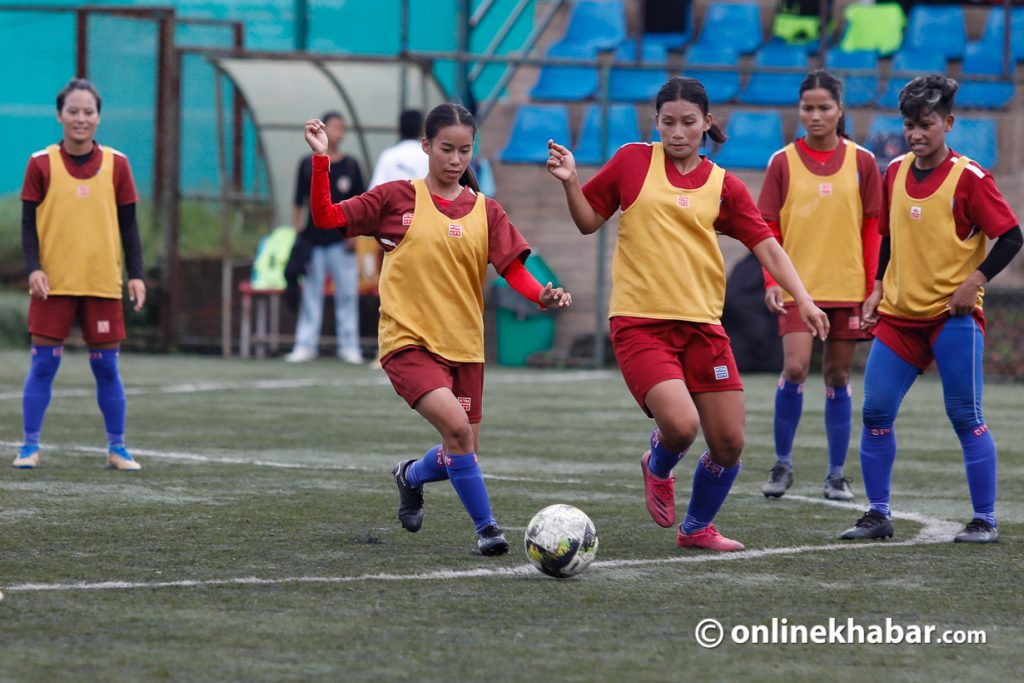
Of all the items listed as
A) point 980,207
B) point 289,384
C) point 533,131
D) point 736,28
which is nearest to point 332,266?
point 289,384

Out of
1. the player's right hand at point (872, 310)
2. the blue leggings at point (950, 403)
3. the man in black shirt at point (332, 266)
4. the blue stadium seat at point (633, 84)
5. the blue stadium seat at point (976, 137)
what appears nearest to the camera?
the blue leggings at point (950, 403)

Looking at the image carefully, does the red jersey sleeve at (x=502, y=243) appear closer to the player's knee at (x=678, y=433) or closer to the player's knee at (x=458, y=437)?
the player's knee at (x=458, y=437)

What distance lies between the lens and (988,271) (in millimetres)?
6938

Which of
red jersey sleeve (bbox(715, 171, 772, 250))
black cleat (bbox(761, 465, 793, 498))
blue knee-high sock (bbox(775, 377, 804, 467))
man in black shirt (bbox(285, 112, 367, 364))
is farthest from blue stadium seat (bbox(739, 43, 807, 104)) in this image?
red jersey sleeve (bbox(715, 171, 772, 250))

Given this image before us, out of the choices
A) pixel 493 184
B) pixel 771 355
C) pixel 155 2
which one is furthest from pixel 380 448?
pixel 155 2

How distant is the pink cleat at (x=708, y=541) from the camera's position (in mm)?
6723

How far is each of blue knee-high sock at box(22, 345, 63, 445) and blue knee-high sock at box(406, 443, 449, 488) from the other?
3052 millimetres

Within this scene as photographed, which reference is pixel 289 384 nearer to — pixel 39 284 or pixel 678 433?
pixel 39 284

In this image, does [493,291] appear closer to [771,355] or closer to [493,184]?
[493,184]

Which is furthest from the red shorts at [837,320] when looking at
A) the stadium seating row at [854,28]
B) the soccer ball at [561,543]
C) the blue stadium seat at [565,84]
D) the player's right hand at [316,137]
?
the stadium seating row at [854,28]

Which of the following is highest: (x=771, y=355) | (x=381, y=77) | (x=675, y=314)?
(x=381, y=77)

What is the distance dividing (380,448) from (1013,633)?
18.7 feet

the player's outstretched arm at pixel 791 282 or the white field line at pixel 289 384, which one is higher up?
the player's outstretched arm at pixel 791 282

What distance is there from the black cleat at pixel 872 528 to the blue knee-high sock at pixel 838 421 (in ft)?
4.80
